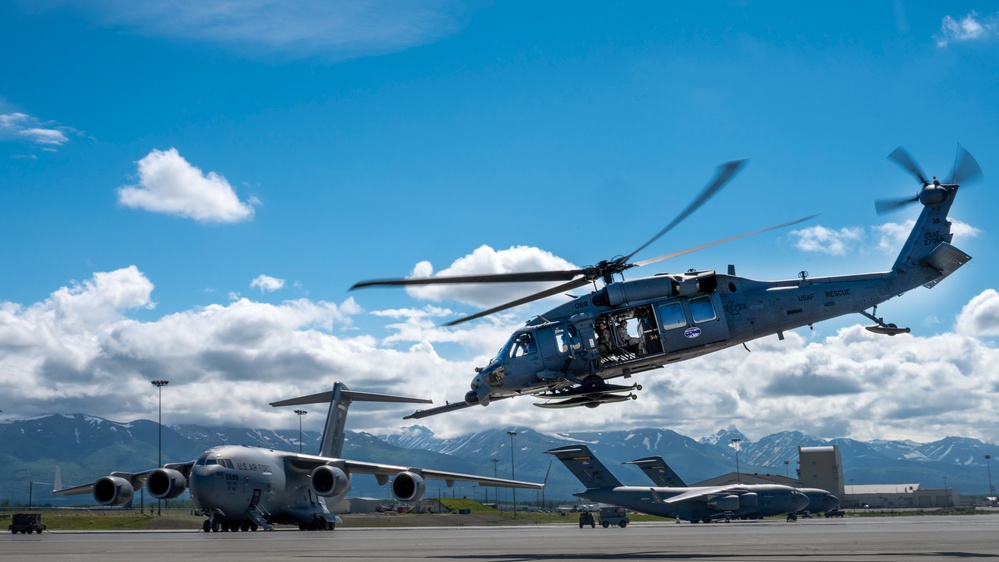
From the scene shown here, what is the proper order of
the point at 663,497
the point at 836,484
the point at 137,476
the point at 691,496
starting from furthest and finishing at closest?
1. the point at 836,484
2. the point at 663,497
3. the point at 691,496
4. the point at 137,476

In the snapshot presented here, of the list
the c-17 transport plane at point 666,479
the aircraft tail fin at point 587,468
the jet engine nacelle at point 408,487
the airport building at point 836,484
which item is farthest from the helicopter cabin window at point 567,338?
the airport building at point 836,484

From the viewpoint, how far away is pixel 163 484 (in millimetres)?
37469

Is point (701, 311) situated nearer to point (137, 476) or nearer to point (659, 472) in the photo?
point (137, 476)

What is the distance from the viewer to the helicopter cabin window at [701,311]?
2289 cm

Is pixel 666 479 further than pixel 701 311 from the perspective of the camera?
Yes

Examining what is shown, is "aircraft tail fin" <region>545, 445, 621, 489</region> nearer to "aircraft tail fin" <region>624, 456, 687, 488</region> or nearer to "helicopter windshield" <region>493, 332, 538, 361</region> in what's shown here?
"aircraft tail fin" <region>624, 456, 687, 488</region>

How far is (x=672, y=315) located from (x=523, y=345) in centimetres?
406

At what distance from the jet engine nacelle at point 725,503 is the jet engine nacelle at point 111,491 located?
112 ft

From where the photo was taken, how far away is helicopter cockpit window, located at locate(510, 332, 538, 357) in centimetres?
2391

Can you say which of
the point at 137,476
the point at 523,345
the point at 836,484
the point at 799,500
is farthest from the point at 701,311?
the point at 836,484

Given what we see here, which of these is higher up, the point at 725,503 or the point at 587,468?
the point at 587,468

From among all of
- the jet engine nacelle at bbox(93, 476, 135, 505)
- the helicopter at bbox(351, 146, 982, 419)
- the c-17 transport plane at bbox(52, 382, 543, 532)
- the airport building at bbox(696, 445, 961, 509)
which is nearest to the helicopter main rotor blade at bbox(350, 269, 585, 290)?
the helicopter at bbox(351, 146, 982, 419)

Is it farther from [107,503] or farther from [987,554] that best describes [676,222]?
[107,503]

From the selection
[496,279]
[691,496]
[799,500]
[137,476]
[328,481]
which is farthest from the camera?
[799,500]
